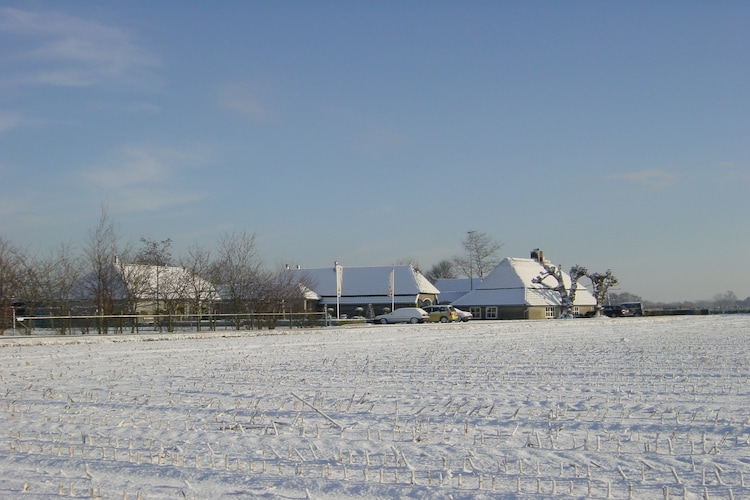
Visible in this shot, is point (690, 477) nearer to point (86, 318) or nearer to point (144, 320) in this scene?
point (86, 318)

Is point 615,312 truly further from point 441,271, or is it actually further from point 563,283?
point 441,271

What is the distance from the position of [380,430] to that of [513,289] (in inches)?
2991

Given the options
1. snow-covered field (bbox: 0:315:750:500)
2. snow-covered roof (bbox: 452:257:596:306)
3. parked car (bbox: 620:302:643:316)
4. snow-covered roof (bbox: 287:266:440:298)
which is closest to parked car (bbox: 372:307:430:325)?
snow-covered roof (bbox: 287:266:440:298)

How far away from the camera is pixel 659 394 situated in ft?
46.2

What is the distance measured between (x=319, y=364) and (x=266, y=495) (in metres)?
13.7

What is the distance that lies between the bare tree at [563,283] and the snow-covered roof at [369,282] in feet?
41.0

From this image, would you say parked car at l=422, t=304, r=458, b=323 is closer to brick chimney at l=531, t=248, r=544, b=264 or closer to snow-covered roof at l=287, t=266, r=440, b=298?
snow-covered roof at l=287, t=266, r=440, b=298

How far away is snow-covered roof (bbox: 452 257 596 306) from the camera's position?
84375 millimetres

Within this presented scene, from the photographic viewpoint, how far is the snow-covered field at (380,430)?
7914 mm

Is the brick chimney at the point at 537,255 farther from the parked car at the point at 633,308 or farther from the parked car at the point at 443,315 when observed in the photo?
the parked car at the point at 443,315

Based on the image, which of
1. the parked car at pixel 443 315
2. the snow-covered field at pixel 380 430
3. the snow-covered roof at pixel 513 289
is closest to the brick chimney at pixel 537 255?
the snow-covered roof at pixel 513 289

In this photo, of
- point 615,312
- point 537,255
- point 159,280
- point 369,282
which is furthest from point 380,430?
point 537,255

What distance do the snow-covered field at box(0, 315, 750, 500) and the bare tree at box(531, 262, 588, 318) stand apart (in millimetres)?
64470

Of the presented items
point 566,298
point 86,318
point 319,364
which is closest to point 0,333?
point 86,318
